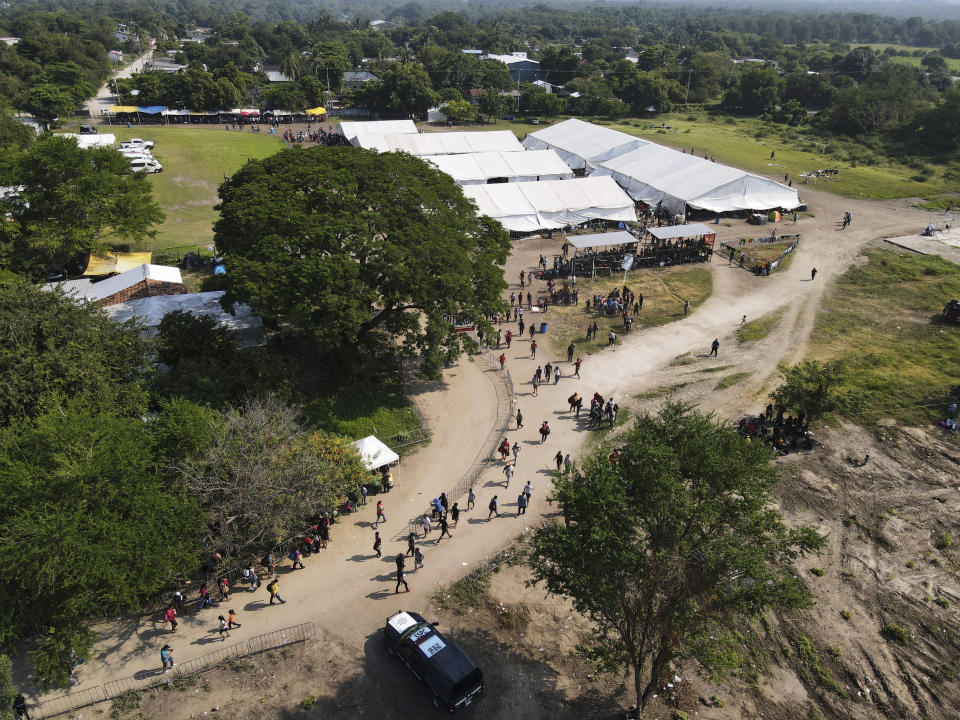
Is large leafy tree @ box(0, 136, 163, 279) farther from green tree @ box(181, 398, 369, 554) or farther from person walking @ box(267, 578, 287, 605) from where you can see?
person walking @ box(267, 578, 287, 605)

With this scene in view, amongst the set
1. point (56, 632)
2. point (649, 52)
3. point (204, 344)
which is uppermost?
point (649, 52)

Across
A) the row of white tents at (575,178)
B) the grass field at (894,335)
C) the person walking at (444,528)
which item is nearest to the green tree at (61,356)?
the person walking at (444,528)

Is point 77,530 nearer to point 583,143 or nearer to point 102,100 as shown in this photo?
point 583,143

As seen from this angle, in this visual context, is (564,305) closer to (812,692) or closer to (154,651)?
(812,692)

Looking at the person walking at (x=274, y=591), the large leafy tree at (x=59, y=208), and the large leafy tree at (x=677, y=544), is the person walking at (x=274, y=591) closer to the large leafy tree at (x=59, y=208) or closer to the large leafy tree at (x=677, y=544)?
the large leafy tree at (x=677, y=544)

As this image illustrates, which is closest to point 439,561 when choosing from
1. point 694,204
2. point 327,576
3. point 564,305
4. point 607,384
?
point 327,576
